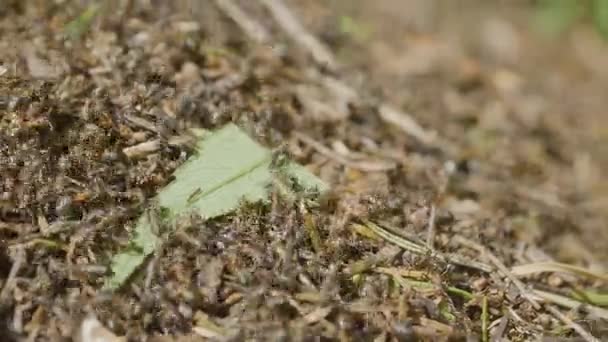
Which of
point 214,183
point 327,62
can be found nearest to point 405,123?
point 327,62

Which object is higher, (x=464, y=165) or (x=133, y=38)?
(x=133, y=38)

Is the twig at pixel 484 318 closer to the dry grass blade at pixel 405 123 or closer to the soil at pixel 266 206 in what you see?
the soil at pixel 266 206

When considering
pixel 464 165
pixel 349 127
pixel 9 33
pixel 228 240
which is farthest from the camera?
pixel 464 165

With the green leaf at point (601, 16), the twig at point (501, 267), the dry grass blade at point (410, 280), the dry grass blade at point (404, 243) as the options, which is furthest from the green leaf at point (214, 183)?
the green leaf at point (601, 16)

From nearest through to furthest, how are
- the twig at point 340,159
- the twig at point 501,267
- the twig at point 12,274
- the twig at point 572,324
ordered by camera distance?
the twig at point 12,274, the twig at point 572,324, the twig at point 501,267, the twig at point 340,159

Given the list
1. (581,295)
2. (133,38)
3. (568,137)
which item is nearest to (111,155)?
(133,38)

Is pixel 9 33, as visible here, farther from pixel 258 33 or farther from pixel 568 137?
pixel 568 137
